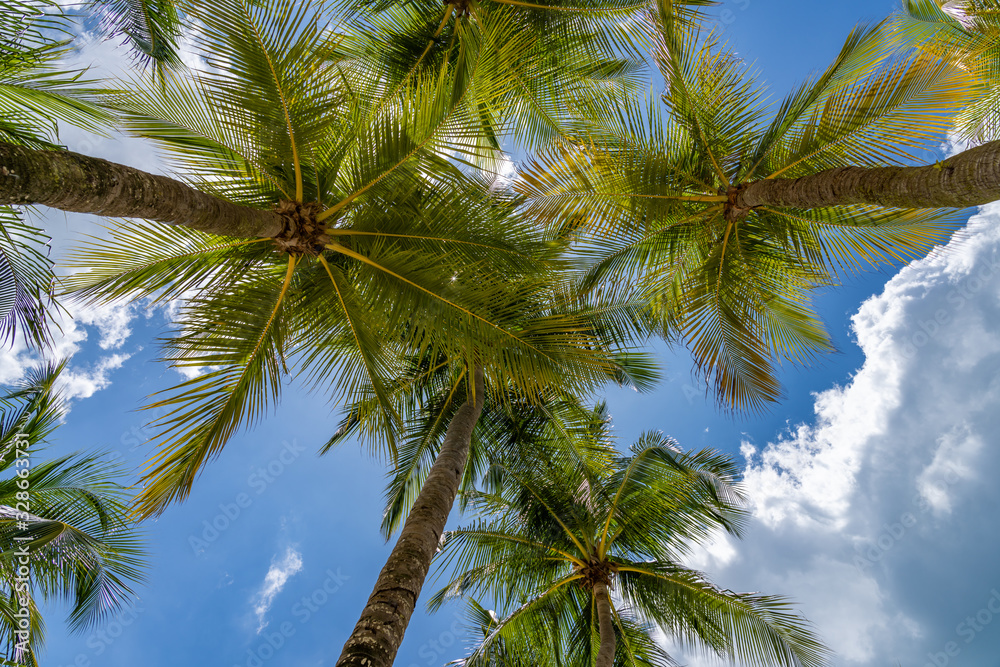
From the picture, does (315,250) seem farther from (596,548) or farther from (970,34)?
(970,34)

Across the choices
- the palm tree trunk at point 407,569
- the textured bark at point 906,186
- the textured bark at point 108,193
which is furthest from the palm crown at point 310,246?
the textured bark at point 906,186

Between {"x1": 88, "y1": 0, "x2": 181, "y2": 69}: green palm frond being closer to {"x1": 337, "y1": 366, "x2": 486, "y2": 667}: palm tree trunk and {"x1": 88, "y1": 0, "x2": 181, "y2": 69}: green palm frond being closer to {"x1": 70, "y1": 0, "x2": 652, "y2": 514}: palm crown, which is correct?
{"x1": 70, "y1": 0, "x2": 652, "y2": 514}: palm crown

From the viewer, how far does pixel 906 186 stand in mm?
4602

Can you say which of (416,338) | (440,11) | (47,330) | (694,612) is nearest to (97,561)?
(47,330)

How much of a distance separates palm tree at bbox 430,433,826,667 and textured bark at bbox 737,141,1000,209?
5404mm

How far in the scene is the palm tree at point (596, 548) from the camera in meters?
9.45

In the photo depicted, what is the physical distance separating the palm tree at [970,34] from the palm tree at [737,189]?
4.33 meters

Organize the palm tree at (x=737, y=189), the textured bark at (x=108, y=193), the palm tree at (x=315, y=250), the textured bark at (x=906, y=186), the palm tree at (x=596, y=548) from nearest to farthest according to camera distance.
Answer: the textured bark at (x=108, y=193) < the textured bark at (x=906, y=186) < the palm tree at (x=315, y=250) < the palm tree at (x=737, y=189) < the palm tree at (x=596, y=548)

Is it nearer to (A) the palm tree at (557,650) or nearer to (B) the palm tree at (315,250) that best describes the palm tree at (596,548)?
(A) the palm tree at (557,650)

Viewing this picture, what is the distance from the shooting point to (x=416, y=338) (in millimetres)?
6516

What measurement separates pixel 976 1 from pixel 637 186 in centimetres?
844

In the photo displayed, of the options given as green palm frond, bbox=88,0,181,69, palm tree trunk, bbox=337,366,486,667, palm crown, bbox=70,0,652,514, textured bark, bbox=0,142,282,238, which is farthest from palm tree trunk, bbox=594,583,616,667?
green palm frond, bbox=88,0,181,69

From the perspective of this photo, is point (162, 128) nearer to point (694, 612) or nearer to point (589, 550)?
point (589, 550)

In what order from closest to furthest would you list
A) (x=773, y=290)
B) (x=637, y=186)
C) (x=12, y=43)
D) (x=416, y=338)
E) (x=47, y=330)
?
1. (x=12, y=43)
2. (x=47, y=330)
3. (x=416, y=338)
4. (x=637, y=186)
5. (x=773, y=290)
